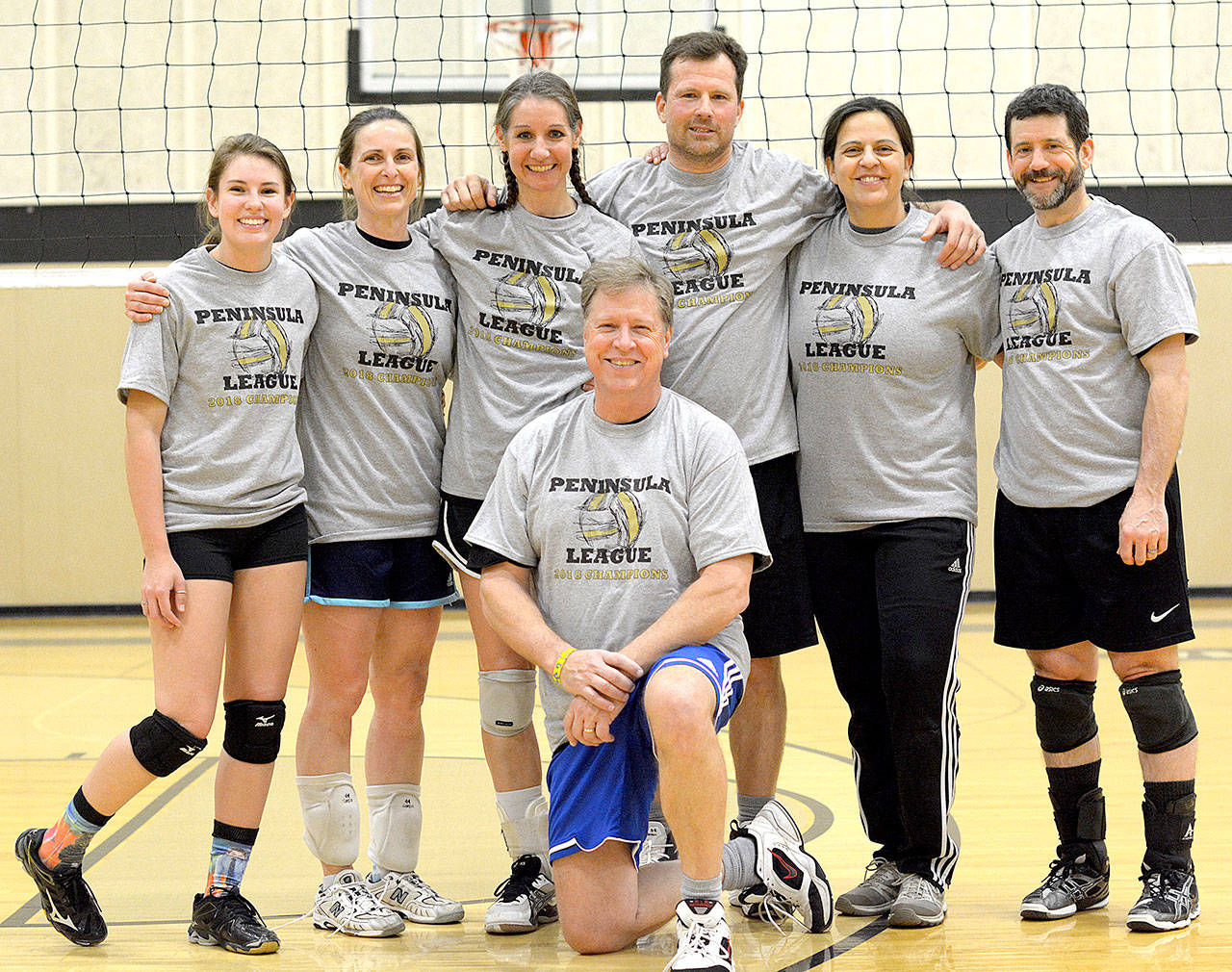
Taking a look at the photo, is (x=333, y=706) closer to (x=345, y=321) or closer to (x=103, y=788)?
(x=103, y=788)

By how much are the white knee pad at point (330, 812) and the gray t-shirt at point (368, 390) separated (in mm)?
514

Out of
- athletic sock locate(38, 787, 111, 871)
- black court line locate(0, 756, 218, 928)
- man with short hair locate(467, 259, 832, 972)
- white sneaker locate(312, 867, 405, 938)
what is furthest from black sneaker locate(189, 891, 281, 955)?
man with short hair locate(467, 259, 832, 972)

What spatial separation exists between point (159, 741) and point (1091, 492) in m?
1.92

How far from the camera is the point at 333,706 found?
2807 millimetres

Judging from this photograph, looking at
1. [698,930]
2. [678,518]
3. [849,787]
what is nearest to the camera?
[698,930]

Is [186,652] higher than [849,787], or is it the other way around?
[186,652]

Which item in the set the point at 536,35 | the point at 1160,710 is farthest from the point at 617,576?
the point at 536,35

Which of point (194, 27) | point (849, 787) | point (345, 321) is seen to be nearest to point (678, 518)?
point (345, 321)

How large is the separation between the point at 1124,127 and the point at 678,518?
6.14 m

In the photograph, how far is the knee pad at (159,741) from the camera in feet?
8.54

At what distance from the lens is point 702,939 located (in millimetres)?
2346

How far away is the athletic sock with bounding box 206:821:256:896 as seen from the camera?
8.75 feet

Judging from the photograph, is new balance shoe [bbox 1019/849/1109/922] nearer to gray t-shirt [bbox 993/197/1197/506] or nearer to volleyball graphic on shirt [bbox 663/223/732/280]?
gray t-shirt [bbox 993/197/1197/506]

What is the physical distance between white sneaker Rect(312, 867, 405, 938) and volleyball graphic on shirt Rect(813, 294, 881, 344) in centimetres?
152
